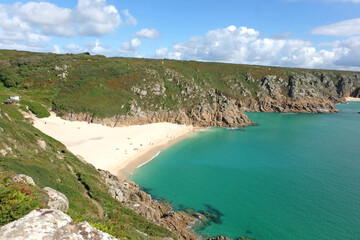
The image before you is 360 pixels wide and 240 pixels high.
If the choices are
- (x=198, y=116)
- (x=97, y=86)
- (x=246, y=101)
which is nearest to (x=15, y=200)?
(x=198, y=116)

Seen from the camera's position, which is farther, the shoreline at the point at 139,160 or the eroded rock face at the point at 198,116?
the eroded rock face at the point at 198,116

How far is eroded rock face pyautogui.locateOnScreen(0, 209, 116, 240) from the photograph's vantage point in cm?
655

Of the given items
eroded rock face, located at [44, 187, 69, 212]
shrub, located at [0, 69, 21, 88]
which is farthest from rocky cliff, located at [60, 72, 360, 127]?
eroded rock face, located at [44, 187, 69, 212]

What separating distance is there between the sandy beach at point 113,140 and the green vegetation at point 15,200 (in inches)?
1126

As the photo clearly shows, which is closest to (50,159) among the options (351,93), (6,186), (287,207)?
(6,186)

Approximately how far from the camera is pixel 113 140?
54.5 m

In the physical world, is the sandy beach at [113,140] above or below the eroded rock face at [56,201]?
below

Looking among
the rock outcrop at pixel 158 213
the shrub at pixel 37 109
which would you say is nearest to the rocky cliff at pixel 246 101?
the shrub at pixel 37 109

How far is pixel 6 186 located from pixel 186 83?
82251mm

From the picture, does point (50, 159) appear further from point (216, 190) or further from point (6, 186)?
point (216, 190)

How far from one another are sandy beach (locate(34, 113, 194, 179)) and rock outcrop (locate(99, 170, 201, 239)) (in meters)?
11.3

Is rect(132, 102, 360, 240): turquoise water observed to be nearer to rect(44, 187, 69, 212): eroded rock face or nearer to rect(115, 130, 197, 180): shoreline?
rect(115, 130, 197, 180): shoreline

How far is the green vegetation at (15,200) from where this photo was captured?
864cm

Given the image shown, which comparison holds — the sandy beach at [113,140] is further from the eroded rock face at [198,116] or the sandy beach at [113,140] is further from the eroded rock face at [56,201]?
the eroded rock face at [56,201]
